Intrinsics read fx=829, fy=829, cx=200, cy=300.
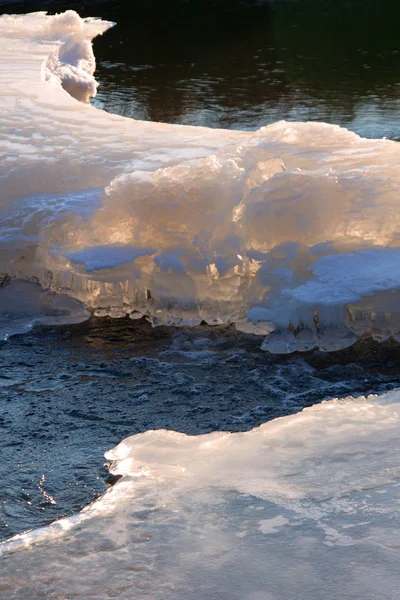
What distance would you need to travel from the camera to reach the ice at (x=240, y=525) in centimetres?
209

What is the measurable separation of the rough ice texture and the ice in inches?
39.6

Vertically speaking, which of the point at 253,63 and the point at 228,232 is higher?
the point at 253,63

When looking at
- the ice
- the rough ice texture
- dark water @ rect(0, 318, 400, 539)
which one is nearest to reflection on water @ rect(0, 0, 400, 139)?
the rough ice texture

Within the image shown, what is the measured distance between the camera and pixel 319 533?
2.25 metres

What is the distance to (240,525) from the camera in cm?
236

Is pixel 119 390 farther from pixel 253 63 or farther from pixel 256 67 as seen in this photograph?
pixel 253 63

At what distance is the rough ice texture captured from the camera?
4059 millimetres

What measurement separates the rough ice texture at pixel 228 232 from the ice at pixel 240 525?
100 cm

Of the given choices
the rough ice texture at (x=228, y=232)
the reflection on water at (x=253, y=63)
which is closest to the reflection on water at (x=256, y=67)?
the reflection on water at (x=253, y=63)

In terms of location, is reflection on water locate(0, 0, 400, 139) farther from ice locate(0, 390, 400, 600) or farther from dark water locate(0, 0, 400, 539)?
ice locate(0, 390, 400, 600)

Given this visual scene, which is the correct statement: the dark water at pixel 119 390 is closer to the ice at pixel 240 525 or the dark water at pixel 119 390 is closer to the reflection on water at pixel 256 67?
the ice at pixel 240 525

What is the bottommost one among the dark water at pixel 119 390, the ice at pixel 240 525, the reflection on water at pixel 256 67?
the dark water at pixel 119 390

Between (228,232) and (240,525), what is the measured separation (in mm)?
2163

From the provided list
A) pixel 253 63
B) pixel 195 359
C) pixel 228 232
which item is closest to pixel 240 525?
pixel 195 359
